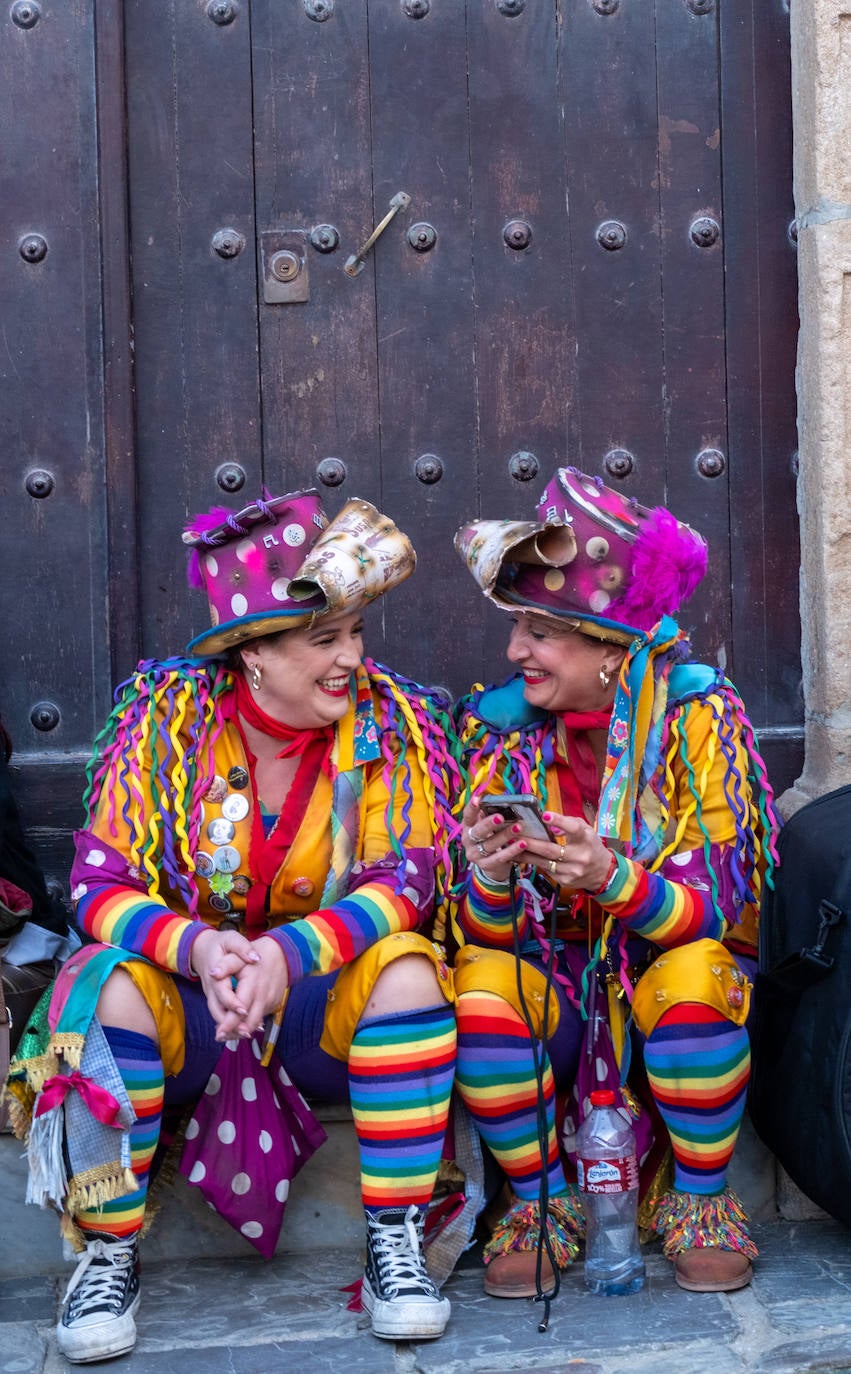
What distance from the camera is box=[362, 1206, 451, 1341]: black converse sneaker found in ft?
7.68

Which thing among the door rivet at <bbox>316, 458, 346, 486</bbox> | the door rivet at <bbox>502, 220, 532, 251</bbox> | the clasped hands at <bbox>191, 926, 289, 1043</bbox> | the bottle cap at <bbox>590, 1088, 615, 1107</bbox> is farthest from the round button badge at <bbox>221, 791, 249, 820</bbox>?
the door rivet at <bbox>502, 220, 532, 251</bbox>

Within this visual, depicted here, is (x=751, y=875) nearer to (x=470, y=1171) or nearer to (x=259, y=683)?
(x=470, y=1171)

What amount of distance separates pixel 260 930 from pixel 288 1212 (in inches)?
19.9

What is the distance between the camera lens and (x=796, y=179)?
3.22 m

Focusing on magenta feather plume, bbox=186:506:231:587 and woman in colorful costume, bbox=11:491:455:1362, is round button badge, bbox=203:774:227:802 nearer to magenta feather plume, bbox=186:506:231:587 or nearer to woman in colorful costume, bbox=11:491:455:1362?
woman in colorful costume, bbox=11:491:455:1362

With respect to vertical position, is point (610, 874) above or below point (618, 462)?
below

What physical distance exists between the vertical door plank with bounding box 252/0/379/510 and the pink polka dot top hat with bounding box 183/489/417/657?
61cm

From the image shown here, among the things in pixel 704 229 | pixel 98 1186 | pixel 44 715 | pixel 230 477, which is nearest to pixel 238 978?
pixel 98 1186

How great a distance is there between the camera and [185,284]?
10.6 feet

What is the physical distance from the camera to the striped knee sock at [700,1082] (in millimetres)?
2473

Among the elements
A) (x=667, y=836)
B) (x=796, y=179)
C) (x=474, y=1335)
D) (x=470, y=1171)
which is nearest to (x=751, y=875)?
(x=667, y=836)

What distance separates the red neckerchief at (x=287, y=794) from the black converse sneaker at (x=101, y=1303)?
56 cm

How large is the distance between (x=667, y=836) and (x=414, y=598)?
0.91m

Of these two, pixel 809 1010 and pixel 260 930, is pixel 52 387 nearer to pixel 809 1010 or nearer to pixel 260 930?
pixel 260 930
